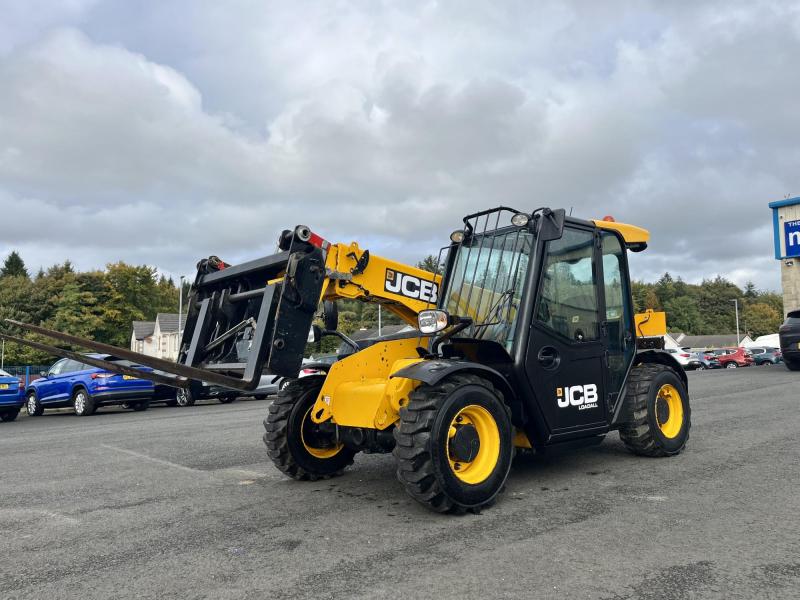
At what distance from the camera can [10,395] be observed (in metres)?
14.5

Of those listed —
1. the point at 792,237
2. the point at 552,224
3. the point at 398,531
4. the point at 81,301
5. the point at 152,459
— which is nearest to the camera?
the point at 398,531

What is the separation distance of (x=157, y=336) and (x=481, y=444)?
76712mm

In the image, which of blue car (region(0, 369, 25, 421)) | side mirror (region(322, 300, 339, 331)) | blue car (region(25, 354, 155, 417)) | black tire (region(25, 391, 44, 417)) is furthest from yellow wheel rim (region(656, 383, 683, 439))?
black tire (region(25, 391, 44, 417))

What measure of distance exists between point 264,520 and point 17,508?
2.44 meters

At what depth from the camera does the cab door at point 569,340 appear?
5.59 metres

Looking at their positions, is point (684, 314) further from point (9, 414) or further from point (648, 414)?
point (648, 414)

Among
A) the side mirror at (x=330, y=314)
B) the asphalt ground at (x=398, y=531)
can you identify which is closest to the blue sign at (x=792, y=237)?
the asphalt ground at (x=398, y=531)

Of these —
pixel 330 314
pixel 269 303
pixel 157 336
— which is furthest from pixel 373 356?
pixel 157 336

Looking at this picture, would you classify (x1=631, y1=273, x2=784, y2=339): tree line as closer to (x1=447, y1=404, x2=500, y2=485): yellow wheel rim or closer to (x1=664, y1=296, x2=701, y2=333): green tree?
(x1=664, y1=296, x2=701, y2=333): green tree

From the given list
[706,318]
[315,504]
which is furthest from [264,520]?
[706,318]

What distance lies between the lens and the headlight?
5324 mm

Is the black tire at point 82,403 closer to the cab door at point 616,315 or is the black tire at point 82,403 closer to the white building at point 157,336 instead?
the cab door at point 616,315

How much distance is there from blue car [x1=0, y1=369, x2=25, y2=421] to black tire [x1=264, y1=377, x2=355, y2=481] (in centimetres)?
1127

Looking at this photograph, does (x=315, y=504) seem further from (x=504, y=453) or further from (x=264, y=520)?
(x=504, y=453)
